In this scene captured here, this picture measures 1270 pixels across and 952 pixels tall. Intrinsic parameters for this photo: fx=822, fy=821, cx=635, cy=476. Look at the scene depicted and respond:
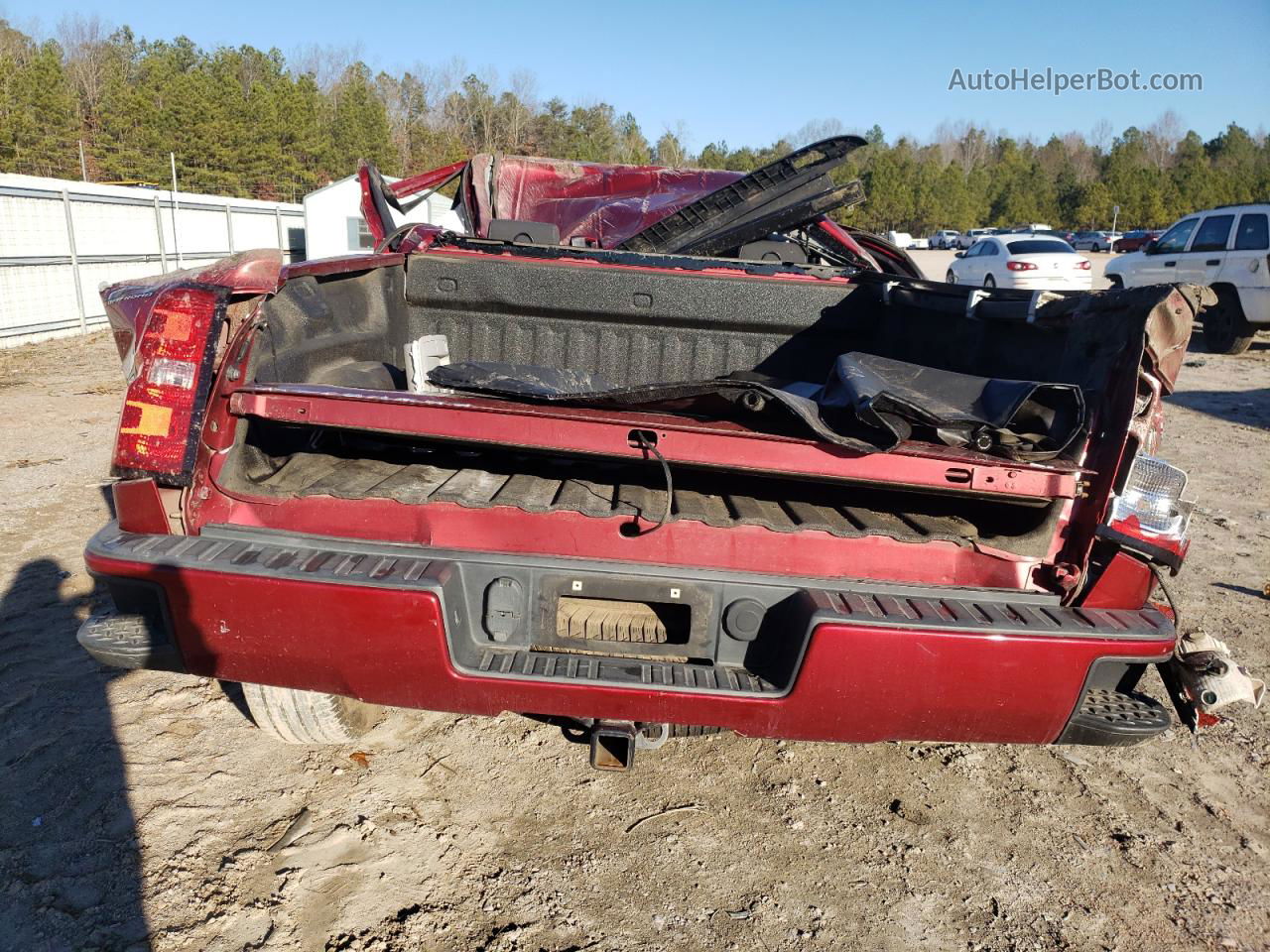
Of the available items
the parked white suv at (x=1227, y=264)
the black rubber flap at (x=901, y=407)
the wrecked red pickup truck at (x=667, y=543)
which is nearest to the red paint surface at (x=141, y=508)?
the wrecked red pickup truck at (x=667, y=543)

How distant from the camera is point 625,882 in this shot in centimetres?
214

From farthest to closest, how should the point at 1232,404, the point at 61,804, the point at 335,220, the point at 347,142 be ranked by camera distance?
the point at 347,142, the point at 335,220, the point at 1232,404, the point at 61,804

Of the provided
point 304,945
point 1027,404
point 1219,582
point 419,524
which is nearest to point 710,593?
point 419,524

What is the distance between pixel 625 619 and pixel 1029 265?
19.2 metres

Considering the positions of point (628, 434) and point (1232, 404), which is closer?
point (628, 434)

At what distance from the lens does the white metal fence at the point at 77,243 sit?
1089 cm

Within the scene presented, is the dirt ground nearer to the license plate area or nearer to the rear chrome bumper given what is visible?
the rear chrome bumper

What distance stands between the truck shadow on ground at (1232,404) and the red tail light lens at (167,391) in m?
9.28

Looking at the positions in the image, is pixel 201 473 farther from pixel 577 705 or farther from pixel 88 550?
pixel 577 705

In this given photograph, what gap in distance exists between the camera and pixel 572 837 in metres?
2.31

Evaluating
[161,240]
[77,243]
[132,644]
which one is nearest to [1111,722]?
[132,644]

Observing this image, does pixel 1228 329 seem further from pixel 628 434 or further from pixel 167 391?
pixel 167 391

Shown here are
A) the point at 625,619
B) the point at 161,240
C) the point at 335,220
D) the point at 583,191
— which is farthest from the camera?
the point at 335,220

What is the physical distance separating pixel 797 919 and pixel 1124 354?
1.58 metres
